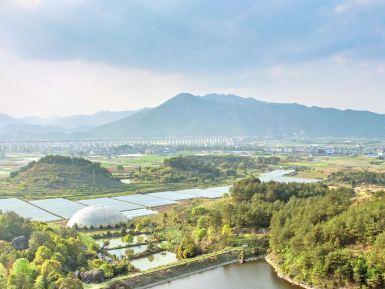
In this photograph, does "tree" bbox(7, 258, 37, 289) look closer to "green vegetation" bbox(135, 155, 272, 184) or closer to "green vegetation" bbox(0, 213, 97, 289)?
"green vegetation" bbox(0, 213, 97, 289)

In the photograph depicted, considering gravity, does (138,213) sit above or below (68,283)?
below

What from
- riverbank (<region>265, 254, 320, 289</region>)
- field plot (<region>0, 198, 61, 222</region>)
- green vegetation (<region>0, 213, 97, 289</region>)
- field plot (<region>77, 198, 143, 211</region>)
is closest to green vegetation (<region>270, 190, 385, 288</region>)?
riverbank (<region>265, 254, 320, 289</region>)

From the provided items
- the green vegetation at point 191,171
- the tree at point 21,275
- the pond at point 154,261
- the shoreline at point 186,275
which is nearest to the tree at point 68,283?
the tree at point 21,275

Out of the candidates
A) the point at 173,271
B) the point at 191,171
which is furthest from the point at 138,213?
the point at 191,171

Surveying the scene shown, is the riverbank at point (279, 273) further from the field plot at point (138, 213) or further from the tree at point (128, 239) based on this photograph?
the field plot at point (138, 213)

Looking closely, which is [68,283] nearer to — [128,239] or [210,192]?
[128,239]
